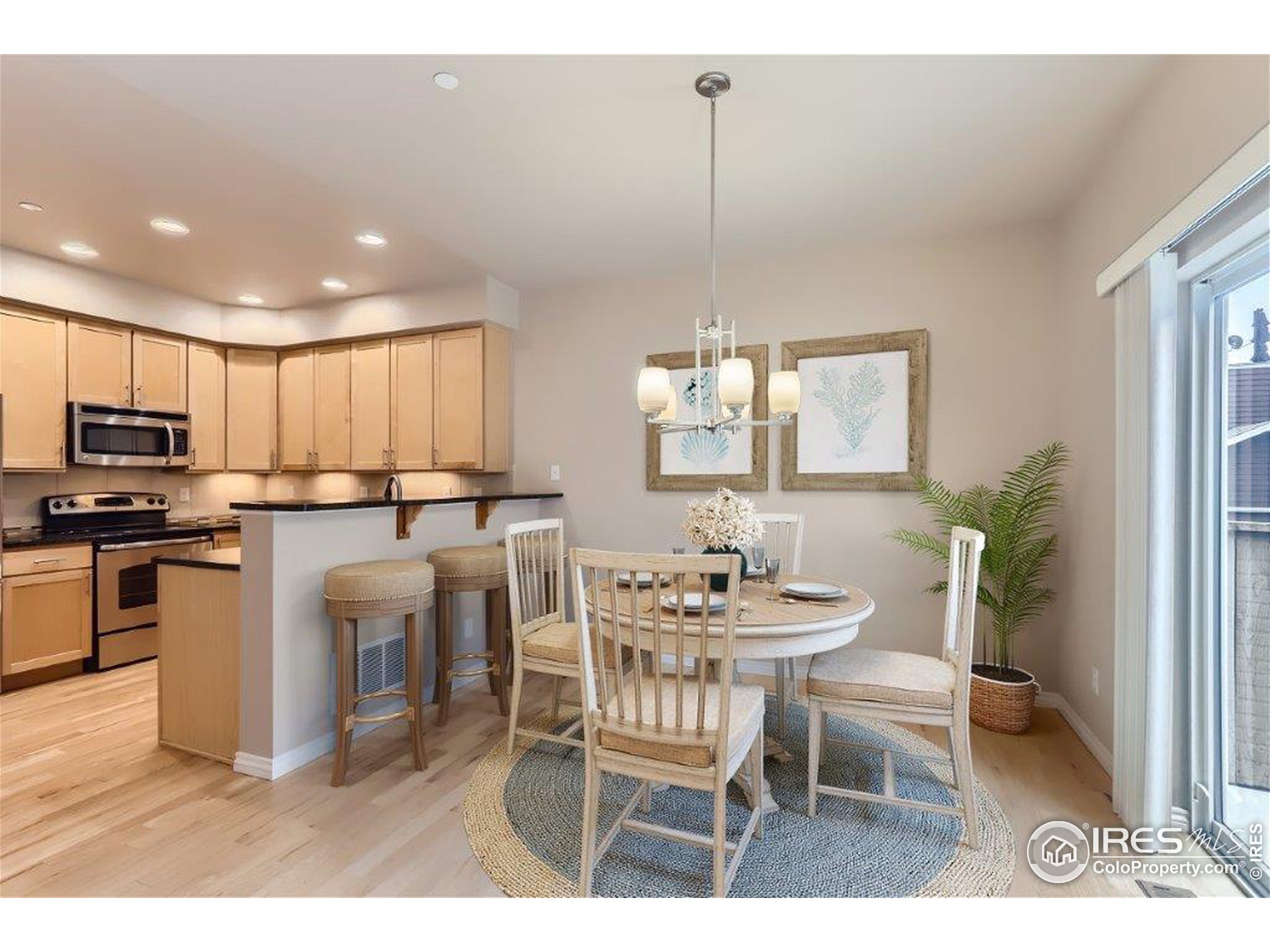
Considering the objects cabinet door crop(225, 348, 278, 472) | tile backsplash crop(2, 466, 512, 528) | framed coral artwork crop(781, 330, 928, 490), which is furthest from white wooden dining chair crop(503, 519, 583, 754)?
cabinet door crop(225, 348, 278, 472)

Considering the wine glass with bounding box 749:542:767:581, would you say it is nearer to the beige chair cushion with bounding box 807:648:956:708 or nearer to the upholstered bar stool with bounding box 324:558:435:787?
the beige chair cushion with bounding box 807:648:956:708

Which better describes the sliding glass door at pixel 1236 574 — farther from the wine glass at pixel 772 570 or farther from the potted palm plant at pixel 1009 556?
the wine glass at pixel 772 570

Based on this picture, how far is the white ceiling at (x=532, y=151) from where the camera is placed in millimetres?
2016

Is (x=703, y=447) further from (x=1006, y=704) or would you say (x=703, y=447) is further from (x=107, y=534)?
(x=107, y=534)

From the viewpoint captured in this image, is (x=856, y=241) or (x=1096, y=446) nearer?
(x=1096, y=446)

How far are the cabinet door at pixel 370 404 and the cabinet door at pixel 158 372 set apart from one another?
1.26 m

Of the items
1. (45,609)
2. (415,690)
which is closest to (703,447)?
(415,690)

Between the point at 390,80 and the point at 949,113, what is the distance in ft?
6.66

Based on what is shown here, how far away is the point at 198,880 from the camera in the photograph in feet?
5.89

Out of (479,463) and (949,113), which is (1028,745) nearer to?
(949,113)

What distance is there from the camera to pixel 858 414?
11.5 feet

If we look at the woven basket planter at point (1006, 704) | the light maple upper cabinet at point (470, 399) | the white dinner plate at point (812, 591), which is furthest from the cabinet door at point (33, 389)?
the woven basket planter at point (1006, 704)
